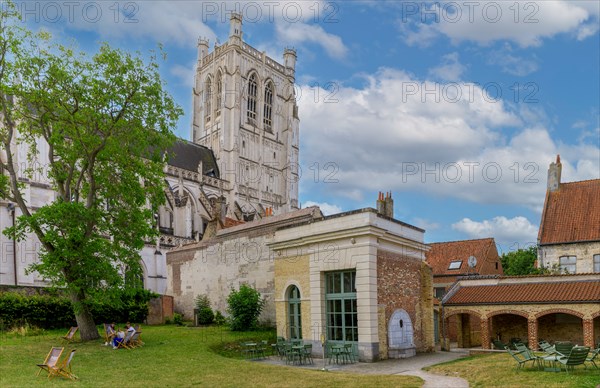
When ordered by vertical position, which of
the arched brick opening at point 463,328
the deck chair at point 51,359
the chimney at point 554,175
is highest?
the chimney at point 554,175

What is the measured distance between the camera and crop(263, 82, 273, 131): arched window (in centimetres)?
7581

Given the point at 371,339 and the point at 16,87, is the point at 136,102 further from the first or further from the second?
the point at 371,339

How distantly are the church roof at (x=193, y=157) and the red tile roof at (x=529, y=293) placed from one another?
41.6 metres

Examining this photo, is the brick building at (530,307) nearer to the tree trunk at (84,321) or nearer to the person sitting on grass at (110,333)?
the person sitting on grass at (110,333)

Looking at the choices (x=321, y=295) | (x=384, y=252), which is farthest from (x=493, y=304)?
(x=321, y=295)

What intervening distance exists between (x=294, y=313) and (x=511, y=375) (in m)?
9.53

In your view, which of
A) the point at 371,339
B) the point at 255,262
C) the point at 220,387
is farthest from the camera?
the point at 255,262

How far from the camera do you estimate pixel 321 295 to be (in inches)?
806

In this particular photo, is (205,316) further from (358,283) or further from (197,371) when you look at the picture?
(197,371)

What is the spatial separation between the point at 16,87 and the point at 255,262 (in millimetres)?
13384

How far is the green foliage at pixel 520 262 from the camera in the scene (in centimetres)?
4156

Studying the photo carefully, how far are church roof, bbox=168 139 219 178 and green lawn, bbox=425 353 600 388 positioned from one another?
158ft

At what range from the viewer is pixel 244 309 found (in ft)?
80.6

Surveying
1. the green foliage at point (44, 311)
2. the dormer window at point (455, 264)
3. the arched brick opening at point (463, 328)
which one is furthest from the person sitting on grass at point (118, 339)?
the dormer window at point (455, 264)
